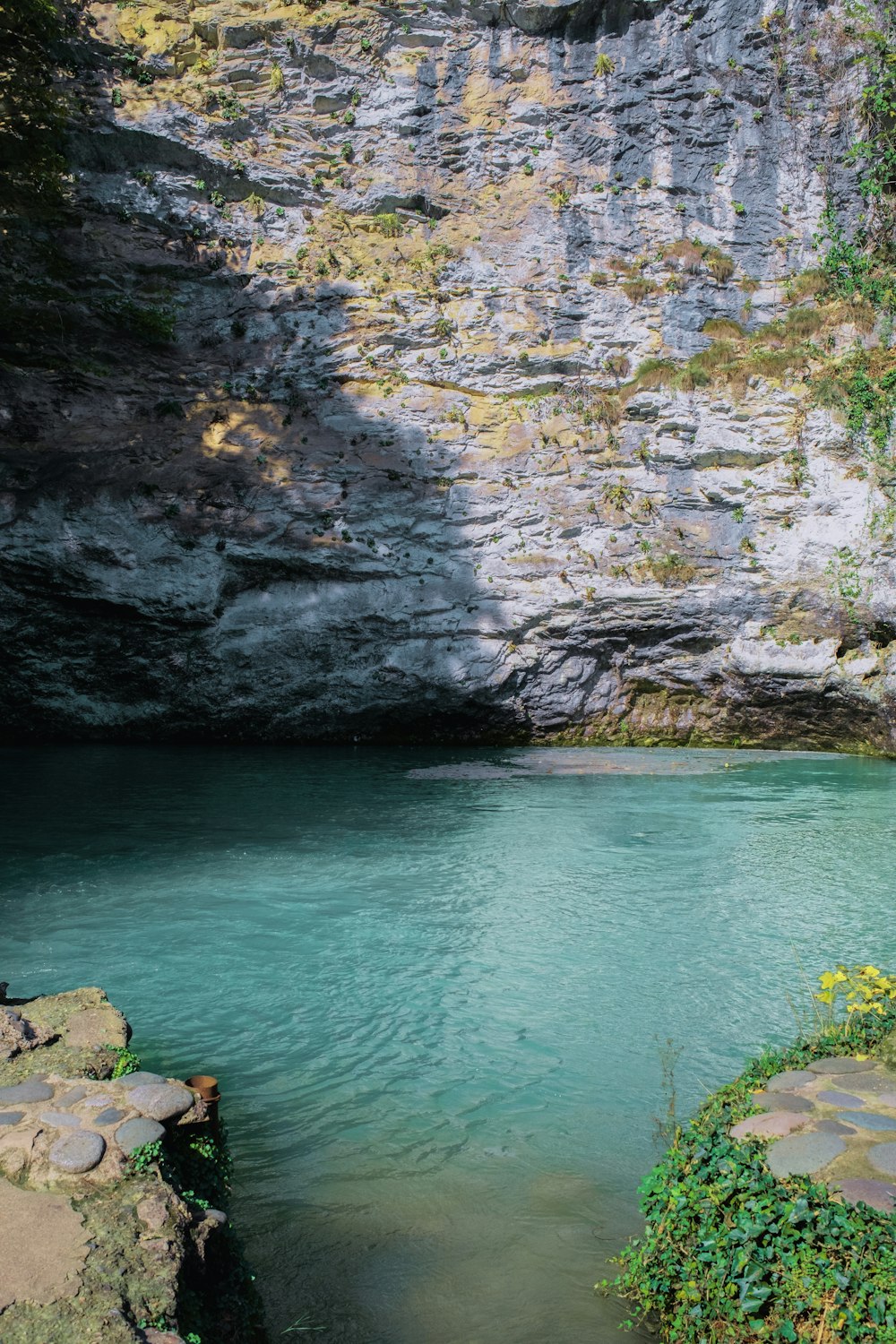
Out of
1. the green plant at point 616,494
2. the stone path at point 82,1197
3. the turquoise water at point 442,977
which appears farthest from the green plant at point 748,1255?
the green plant at point 616,494

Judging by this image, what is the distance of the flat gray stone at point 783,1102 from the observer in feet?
10.6

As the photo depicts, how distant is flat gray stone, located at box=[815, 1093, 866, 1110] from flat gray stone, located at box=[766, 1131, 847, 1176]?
266 mm

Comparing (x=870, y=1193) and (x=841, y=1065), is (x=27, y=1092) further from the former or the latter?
(x=841, y=1065)

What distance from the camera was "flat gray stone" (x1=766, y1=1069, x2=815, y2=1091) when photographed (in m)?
3.45

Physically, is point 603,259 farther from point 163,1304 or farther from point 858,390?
point 163,1304

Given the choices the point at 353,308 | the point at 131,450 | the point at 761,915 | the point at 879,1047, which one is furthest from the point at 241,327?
the point at 879,1047

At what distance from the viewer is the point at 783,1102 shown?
130 inches

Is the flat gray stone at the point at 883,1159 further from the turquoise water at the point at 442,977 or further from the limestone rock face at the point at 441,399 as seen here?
the limestone rock face at the point at 441,399

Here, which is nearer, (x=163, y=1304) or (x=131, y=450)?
(x=163, y=1304)

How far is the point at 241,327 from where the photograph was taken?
60.0 ft

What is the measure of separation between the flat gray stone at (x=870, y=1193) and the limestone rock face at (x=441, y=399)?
45.6ft

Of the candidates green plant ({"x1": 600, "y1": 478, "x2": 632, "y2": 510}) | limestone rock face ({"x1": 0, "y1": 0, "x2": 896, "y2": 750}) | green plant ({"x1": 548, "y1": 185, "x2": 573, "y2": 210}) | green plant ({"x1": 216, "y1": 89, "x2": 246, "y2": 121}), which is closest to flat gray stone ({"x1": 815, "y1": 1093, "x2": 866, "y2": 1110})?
limestone rock face ({"x1": 0, "y1": 0, "x2": 896, "y2": 750})

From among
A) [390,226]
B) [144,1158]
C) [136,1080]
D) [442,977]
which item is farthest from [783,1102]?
[390,226]

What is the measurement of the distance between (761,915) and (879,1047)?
3.76 metres
